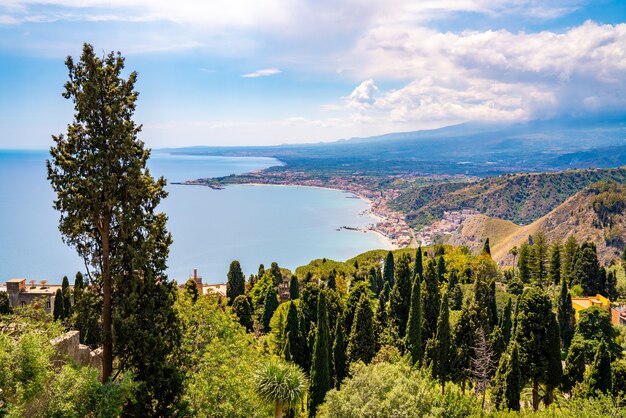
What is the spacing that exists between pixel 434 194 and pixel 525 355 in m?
151

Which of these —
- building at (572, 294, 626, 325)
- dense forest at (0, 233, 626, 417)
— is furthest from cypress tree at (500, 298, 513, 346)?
building at (572, 294, 626, 325)

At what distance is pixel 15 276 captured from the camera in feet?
221

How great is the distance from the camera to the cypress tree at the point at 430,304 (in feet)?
74.6

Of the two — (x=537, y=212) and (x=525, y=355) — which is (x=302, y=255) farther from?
(x=525, y=355)

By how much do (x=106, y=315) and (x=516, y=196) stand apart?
144 meters

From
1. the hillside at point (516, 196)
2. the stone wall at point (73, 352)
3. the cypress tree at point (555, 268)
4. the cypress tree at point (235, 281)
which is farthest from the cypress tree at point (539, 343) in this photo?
the hillside at point (516, 196)

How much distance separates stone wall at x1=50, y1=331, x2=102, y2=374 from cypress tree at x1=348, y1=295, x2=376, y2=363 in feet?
40.0

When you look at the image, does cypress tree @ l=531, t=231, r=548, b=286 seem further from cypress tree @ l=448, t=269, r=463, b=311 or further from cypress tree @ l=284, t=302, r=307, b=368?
cypress tree @ l=284, t=302, r=307, b=368

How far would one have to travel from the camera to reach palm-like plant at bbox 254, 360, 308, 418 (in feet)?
41.9

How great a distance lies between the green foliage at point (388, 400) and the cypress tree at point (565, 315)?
20.2 metres

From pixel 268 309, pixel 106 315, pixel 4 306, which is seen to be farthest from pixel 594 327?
pixel 4 306

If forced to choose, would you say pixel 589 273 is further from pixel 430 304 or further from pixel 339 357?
pixel 339 357

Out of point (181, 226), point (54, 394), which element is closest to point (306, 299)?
point (54, 394)

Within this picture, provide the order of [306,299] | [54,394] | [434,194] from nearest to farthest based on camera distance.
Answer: [54,394] → [306,299] → [434,194]
